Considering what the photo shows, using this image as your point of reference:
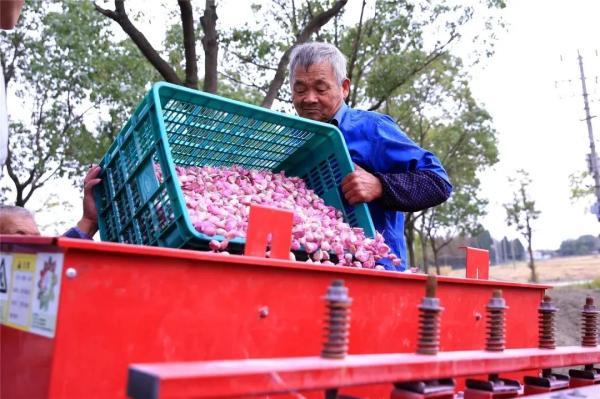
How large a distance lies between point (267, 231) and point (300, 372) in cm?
62

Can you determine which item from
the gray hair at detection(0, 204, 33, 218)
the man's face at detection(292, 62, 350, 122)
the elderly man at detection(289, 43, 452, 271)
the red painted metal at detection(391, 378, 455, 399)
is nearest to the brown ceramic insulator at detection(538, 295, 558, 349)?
the red painted metal at detection(391, 378, 455, 399)

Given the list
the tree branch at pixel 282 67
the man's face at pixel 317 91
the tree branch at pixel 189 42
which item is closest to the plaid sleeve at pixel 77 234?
the man's face at pixel 317 91

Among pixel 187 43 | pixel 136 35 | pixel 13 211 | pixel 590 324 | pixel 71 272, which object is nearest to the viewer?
pixel 71 272

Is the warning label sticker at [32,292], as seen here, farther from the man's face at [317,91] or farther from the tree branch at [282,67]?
the tree branch at [282,67]

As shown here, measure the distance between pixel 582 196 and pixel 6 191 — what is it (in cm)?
2611

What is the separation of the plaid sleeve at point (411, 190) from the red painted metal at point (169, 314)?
0.87m

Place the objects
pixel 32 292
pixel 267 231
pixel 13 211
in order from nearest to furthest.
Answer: pixel 32 292
pixel 267 231
pixel 13 211

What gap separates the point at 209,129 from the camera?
2.63 m

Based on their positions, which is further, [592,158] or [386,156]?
[592,158]

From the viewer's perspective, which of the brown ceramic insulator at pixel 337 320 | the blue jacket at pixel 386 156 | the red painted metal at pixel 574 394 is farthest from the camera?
the blue jacket at pixel 386 156

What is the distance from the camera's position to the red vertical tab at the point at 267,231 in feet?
5.64

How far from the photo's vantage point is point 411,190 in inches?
110

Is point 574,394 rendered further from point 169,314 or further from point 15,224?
point 15,224

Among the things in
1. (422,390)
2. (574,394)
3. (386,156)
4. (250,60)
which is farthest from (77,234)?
(250,60)
